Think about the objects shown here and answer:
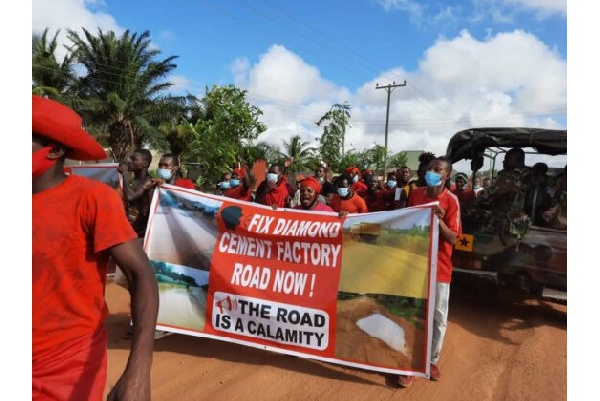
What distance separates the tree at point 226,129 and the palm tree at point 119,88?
479 centimetres

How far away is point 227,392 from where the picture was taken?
11.6ft

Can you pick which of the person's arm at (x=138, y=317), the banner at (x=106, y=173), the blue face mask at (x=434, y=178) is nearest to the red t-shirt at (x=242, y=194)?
the banner at (x=106, y=173)

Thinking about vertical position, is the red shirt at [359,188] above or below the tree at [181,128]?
below

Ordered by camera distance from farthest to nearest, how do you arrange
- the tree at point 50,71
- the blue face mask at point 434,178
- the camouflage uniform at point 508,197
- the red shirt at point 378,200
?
the tree at point 50,71 < the red shirt at point 378,200 < the camouflage uniform at point 508,197 < the blue face mask at point 434,178

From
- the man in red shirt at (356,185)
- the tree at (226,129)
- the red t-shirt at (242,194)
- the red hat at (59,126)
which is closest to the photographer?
the red hat at (59,126)

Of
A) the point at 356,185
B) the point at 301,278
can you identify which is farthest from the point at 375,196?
the point at 301,278

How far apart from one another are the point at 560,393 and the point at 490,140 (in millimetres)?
3675

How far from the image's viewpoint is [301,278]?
3.97 meters

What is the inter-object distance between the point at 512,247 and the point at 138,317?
478 centimetres

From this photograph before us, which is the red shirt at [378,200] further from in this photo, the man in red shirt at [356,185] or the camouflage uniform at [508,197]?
the camouflage uniform at [508,197]

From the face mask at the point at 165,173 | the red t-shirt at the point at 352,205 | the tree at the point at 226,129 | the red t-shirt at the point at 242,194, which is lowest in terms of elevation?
the red t-shirt at the point at 352,205

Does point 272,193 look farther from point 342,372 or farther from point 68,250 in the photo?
point 68,250

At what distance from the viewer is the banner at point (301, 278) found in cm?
373

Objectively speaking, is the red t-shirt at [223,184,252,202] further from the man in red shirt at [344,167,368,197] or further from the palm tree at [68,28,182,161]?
the palm tree at [68,28,182,161]
